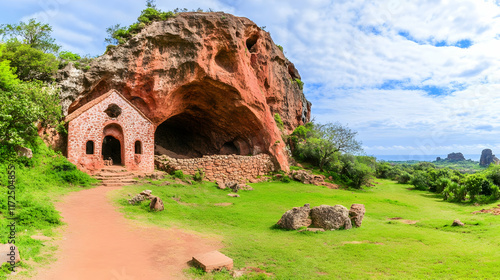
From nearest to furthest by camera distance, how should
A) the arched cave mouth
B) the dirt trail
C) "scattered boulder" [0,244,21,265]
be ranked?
"scattered boulder" [0,244,21,265]
the dirt trail
the arched cave mouth

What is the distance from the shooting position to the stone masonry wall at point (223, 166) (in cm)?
2220

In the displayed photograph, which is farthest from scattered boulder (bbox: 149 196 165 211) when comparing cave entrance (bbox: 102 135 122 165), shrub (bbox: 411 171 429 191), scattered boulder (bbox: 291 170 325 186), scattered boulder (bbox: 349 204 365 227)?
shrub (bbox: 411 171 429 191)

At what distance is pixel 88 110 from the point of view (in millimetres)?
19156

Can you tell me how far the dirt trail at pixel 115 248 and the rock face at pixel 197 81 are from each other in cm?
1259

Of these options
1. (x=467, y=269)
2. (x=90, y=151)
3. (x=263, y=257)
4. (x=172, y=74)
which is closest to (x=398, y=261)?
(x=467, y=269)

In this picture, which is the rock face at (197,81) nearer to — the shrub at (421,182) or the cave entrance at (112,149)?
the cave entrance at (112,149)

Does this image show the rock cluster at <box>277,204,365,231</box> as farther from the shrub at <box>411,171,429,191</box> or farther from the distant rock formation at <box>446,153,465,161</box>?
the distant rock formation at <box>446,153,465,161</box>

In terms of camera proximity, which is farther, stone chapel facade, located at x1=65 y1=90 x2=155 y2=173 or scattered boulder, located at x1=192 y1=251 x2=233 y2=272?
stone chapel facade, located at x1=65 y1=90 x2=155 y2=173

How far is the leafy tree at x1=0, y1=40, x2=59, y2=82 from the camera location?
18.6 m

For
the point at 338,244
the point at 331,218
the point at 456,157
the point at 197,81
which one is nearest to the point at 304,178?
the point at 197,81

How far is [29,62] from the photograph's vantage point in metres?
18.8

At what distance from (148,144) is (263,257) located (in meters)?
16.6

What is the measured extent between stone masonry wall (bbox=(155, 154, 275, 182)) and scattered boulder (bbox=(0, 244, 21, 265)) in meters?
16.2

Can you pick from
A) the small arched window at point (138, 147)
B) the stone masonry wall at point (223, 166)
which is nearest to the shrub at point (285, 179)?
the stone masonry wall at point (223, 166)
